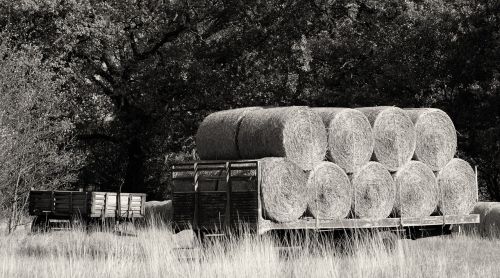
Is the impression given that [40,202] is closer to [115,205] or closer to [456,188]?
[115,205]

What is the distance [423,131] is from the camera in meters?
17.1

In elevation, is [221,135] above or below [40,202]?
above

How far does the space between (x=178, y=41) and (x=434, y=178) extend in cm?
1779

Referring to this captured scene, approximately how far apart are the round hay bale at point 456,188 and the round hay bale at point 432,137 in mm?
207

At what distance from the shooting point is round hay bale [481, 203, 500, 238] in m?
21.2

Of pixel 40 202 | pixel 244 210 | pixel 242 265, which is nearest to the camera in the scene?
pixel 242 265

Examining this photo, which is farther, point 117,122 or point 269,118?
point 117,122

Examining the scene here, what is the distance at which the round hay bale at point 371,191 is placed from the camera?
15.5 meters

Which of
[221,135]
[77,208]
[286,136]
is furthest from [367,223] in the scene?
[77,208]

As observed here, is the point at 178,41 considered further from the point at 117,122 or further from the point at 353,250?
the point at 353,250

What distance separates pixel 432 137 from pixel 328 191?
11.3 ft

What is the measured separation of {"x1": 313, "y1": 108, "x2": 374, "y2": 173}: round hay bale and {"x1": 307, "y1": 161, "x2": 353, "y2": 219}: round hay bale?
0.37m

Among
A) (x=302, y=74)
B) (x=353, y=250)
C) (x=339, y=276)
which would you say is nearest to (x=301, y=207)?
(x=353, y=250)

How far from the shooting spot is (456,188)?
56.7 ft
